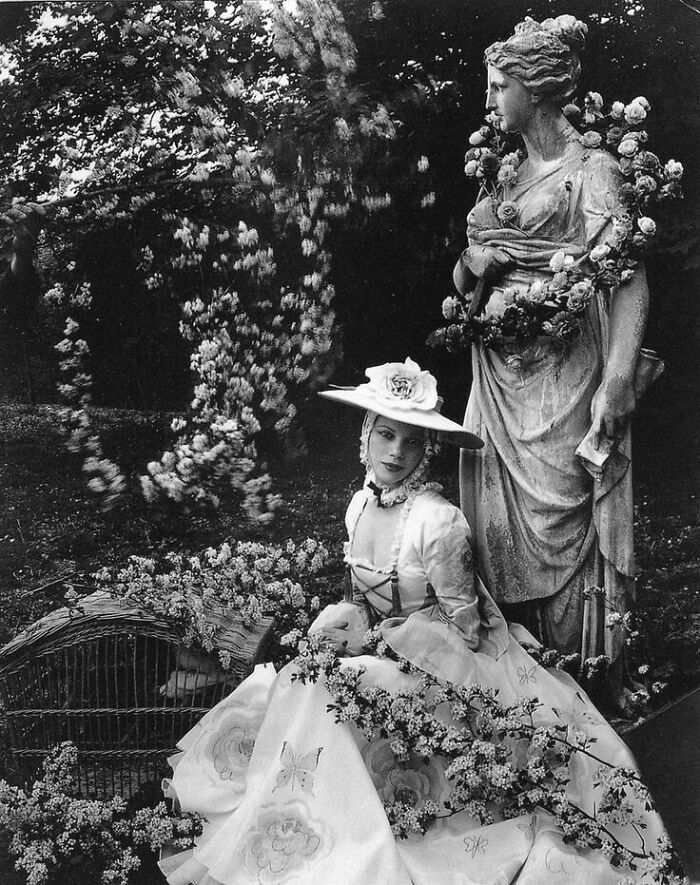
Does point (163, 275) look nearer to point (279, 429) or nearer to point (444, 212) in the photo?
point (279, 429)

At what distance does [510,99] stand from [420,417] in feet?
3.88

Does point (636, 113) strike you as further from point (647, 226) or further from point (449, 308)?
point (449, 308)

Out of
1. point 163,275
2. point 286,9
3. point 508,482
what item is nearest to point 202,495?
point 163,275

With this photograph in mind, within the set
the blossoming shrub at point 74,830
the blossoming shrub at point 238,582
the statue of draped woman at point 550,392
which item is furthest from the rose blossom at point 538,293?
the blossoming shrub at point 74,830

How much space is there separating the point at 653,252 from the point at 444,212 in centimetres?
79

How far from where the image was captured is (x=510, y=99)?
4344 millimetres

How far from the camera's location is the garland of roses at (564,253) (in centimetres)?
420

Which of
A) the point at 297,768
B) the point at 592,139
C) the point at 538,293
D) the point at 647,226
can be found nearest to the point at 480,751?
the point at 297,768

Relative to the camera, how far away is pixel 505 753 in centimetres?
405

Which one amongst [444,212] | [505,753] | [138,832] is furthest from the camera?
[444,212]

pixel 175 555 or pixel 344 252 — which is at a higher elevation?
pixel 344 252

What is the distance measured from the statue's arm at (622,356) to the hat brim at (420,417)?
442 mm

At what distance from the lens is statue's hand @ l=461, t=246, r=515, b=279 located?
4391 mm

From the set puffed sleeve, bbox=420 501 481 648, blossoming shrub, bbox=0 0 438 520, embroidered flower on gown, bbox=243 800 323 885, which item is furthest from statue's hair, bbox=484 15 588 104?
embroidered flower on gown, bbox=243 800 323 885
